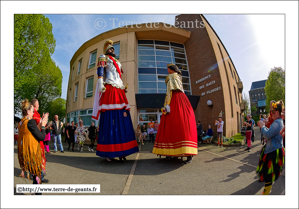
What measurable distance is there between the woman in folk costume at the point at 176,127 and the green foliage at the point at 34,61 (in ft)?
9.19

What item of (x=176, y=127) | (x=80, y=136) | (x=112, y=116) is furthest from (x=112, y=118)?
(x=80, y=136)

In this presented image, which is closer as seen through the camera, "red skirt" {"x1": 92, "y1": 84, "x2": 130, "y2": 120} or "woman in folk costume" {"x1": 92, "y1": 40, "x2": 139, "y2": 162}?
"woman in folk costume" {"x1": 92, "y1": 40, "x2": 139, "y2": 162}

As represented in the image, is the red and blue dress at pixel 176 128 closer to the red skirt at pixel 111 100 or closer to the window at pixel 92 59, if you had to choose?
the red skirt at pixel 111 100

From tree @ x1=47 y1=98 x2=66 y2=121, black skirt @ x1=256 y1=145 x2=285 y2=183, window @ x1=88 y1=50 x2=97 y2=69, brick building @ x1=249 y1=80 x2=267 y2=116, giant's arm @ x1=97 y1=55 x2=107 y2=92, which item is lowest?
black skirt @ x1=256 y1=145 x2=285 y2=183

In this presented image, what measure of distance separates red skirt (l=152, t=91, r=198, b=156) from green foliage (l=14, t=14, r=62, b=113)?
284 centimetres

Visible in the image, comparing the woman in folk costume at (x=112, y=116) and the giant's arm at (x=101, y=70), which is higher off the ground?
the giant's arm at (x=101, y=70)

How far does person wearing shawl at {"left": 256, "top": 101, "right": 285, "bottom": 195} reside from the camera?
2.04m

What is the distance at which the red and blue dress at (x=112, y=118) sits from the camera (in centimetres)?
334

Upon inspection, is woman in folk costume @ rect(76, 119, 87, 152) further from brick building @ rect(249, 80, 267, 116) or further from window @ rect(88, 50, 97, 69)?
brick building @ rect(249, 80, 267, 116)

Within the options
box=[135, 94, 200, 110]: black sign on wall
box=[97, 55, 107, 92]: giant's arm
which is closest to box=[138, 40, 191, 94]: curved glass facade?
box=[135, 94, 200, 110]: black sign on wall

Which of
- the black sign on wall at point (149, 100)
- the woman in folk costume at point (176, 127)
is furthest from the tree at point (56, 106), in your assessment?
the black sign on wall at point (149, 100)

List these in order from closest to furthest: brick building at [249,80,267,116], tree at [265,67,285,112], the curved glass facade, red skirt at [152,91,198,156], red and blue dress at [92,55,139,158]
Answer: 1. tree at [265,67,285,112]
2. brick building at [249,80,267,116]
3. red skirt at [152,91,198,156]
4. red and blue dress at [92,55,139,158]
5. the curved glass facade

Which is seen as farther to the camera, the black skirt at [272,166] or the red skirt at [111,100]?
the red skirt at [111,100]

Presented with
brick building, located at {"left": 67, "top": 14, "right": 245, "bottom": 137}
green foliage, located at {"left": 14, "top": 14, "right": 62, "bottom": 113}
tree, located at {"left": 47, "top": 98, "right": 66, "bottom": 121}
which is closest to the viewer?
green foliage, located at {"left": 14, "top": 14, "right": 62, "bottom": 113}
